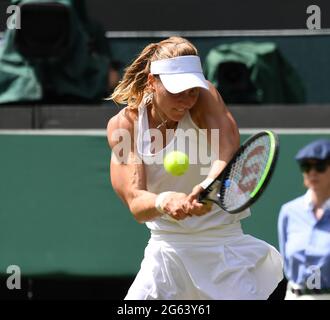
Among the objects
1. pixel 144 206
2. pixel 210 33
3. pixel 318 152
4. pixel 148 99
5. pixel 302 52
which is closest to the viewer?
pixel 144 206

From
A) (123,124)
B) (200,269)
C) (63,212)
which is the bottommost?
(63,212)

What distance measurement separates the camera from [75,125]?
5844 mm

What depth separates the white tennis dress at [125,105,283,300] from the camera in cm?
360

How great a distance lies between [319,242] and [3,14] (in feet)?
9.49

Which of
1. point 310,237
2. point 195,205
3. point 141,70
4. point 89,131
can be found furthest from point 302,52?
point 195,205

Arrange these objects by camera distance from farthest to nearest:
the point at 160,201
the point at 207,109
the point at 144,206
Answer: the point at 207,109 < the point at 144,206 < the point at 160,201

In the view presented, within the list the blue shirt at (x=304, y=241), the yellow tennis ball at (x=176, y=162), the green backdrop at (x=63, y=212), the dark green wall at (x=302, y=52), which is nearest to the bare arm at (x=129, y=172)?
the yellow tennis ball at (x=176, y=162)

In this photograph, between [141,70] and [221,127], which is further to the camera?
[141,70]

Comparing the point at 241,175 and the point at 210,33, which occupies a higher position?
the point at 210,33

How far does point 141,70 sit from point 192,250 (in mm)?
680

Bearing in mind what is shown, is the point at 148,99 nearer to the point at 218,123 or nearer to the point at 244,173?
the point at 218,123

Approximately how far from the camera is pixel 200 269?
142 inches

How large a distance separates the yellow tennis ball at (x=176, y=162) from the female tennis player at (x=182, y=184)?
108mm
